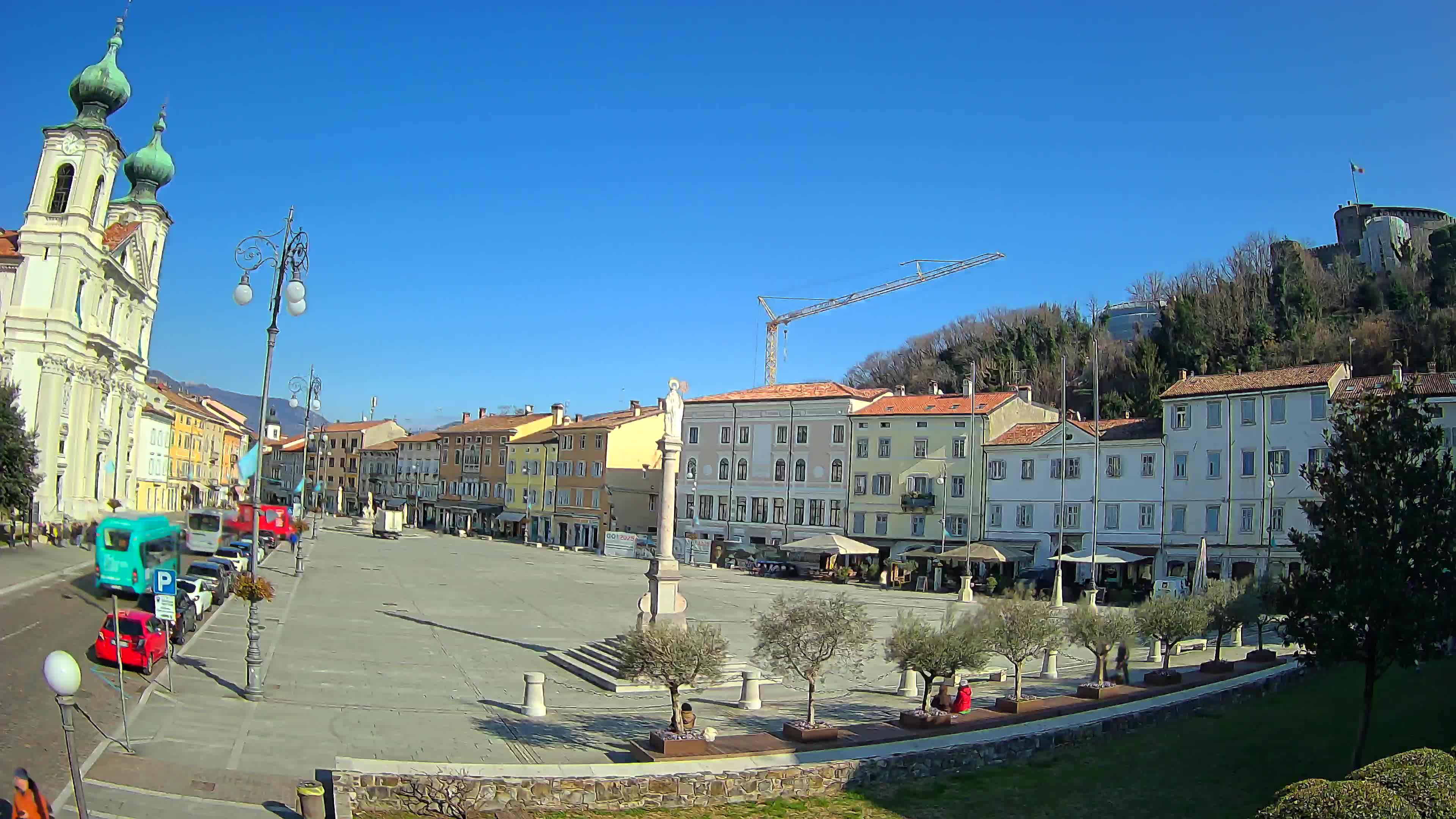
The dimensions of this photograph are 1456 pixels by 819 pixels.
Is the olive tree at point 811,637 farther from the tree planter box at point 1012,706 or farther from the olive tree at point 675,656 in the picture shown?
the tree planter box at point 1012,706

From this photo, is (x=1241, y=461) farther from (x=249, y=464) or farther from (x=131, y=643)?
(x=131, y=643)

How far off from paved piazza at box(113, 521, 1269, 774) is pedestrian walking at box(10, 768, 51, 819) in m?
4.37

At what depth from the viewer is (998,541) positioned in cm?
5688

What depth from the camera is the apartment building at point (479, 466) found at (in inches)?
3775

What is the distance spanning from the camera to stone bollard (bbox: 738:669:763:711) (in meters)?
19.5

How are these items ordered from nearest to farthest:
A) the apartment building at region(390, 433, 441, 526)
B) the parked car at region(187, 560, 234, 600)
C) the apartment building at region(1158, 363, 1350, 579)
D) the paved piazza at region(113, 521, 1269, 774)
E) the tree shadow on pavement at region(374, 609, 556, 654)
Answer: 1. the paved piazza at region(113, 521, 1269, 774)
2. the tree shadow on pavement at region(374, 609, 556, 654)
3. the parked car at region(187, 560, 234, 600)
4. the apartment building at region(1158, 363, 1350, 579)
5. the apartment building at region(390, 433, 441, 526)

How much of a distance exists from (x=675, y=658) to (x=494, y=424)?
90.8m

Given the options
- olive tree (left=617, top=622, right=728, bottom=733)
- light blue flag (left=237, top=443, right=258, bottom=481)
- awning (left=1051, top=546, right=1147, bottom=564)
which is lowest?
olive tree (left=617, top=622, right=728, bottom=733)

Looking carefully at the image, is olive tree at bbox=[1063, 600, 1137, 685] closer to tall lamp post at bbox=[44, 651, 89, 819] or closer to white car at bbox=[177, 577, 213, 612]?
tall lamp post at bbox=[44, 651, 89, 819]

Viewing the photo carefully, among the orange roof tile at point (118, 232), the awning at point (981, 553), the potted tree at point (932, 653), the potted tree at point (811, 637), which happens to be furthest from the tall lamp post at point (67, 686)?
the orange roof tile at point (118, 232)

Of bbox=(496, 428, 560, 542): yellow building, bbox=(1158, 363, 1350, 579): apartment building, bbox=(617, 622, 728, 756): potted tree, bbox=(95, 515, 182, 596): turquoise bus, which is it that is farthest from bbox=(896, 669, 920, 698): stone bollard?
bbox=(496, 428, 560, 542): yellow building

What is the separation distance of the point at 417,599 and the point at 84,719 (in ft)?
66.3

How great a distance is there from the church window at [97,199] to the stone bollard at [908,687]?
52.8 m

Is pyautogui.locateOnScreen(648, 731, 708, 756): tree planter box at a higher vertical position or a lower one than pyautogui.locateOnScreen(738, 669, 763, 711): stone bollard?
higher
